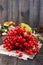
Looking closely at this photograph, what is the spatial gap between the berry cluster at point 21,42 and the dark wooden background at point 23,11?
1.21m

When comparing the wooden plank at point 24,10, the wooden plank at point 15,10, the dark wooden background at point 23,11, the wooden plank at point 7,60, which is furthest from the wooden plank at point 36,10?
the wooden plank at point 7,60

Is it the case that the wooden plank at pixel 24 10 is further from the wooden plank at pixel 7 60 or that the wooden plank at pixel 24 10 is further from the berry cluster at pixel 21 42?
the wooden plank at pixel 7 60

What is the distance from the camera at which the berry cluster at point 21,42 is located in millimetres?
987

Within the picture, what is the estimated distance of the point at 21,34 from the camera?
104 centimetres

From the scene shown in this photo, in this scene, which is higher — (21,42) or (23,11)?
(21,42)

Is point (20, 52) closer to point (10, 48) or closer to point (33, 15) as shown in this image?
point (10, 48)

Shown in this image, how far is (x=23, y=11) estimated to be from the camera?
226cm

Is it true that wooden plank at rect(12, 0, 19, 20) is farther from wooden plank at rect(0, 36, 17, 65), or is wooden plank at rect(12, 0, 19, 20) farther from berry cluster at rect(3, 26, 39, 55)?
wooden plank at rect(0, 36, 17, 65)

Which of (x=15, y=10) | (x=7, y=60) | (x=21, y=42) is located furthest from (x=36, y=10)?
(x=7, y=60)

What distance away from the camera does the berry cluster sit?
3.24 ft

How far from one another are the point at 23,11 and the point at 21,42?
1318 millimetres

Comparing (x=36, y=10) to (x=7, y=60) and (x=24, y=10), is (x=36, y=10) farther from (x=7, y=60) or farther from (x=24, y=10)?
(x=7, y=60)

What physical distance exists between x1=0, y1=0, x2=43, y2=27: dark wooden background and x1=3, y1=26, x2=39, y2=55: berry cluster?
121cm

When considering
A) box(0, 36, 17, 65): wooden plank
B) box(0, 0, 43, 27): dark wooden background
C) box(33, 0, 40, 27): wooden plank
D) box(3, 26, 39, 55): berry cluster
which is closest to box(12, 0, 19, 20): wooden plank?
box(0, 0, 43, 27): dark wooden background
